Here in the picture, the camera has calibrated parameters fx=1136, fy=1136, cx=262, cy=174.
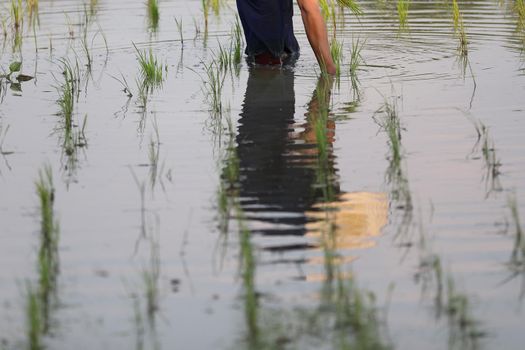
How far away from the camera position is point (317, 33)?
6.94 meters

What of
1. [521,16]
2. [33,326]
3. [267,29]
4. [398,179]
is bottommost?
[33,326]

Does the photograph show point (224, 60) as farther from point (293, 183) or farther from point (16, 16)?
point (293, 183)

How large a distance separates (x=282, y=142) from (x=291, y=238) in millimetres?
1494

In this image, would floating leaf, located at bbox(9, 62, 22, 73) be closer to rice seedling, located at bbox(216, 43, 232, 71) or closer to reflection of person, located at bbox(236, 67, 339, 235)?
rice seedling, located at bbox(216, 43, 232, 71)

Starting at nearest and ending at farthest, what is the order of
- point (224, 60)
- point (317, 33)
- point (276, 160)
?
point (276, 160) → point (317, 33) → point (224, 60)

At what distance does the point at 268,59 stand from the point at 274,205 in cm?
348

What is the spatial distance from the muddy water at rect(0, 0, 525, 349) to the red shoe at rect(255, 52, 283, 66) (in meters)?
0.22

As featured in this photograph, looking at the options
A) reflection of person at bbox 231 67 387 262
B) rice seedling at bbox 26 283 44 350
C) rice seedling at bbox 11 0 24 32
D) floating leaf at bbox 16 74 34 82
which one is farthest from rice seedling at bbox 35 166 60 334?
rice seedling at bbox 11 0 24 32

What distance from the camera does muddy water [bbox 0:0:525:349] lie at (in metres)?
3.11

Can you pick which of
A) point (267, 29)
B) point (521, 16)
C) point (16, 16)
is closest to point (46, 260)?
point (267, 29)

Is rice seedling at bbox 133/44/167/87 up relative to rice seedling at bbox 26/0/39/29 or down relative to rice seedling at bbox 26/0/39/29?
down

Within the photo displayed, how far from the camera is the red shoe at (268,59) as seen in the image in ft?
24.7

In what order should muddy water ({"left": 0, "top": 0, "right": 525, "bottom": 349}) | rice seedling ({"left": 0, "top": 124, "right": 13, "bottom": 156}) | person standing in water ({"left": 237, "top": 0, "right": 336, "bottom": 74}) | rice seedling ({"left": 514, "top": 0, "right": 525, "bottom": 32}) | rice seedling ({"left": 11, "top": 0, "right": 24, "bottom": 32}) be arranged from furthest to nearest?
rice seedling ({"left": 11, "top": 0, "right": 24, "bottom": 32})
rice seedling ({"left": 514, "top": 0, "right": 525, "bottom": 32})
person standing in water ({"left": 237, "top": 0, "right": 336, "bottom": 74})
rice seedling ({"left": 0, "top": 124, "right": 13, "bottom": 156})
muddy water ({"left": 0, "top": 0, "right": 525, "bottom": 349})

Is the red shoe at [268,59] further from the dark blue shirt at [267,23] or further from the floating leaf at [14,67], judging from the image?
the floating leaf at [14,67]
